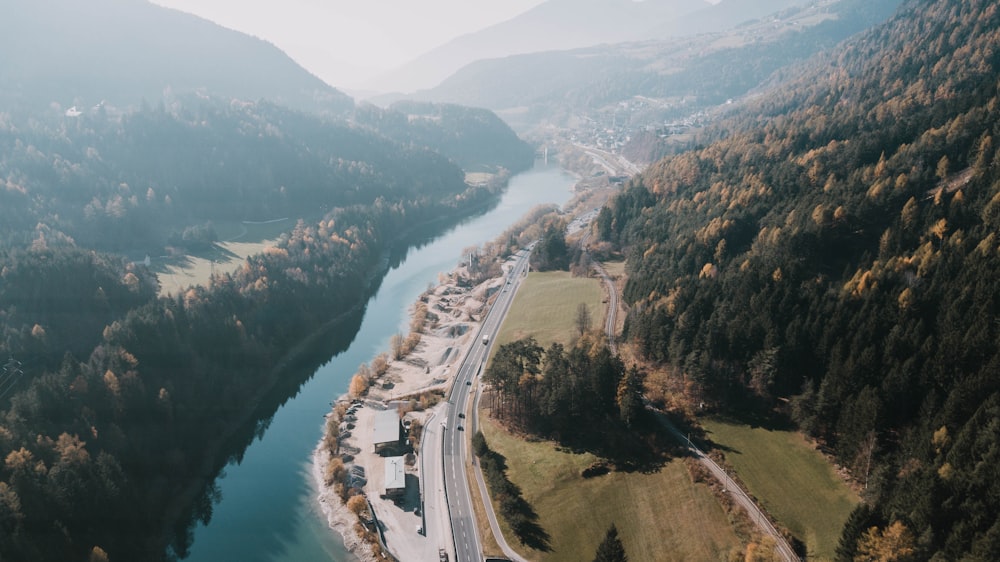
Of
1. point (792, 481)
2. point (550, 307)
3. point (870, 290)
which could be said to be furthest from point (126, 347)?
point (870, 290)

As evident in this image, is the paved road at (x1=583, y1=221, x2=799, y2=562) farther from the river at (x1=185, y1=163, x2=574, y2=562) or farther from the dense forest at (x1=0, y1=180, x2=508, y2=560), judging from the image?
the dense forest at (x1=0, y1=180, x2=508, y2=560)

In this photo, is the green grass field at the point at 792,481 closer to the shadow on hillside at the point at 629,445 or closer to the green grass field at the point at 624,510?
the green grass field at the point at 624,510

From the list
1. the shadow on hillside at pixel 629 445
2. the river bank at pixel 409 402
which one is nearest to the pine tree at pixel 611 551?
the shadow on hillside at pixel 629 445

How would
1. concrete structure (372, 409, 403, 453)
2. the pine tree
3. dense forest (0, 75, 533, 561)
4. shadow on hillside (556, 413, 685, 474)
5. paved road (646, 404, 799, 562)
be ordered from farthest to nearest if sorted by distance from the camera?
concrete structure (372, 409, 403, 453)
shadow on hillside (556, 413, 685, 474)
dense forest (0, 75, 533, 561)
paved road (646, 404, 799, 562)
the pine tree

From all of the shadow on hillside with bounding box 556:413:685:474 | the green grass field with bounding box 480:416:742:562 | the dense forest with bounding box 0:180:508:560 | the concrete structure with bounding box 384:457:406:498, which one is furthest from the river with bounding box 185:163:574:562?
the shadow on hillside with bounding box 556:413:685:474

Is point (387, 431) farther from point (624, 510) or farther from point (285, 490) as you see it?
point (624, 510)
